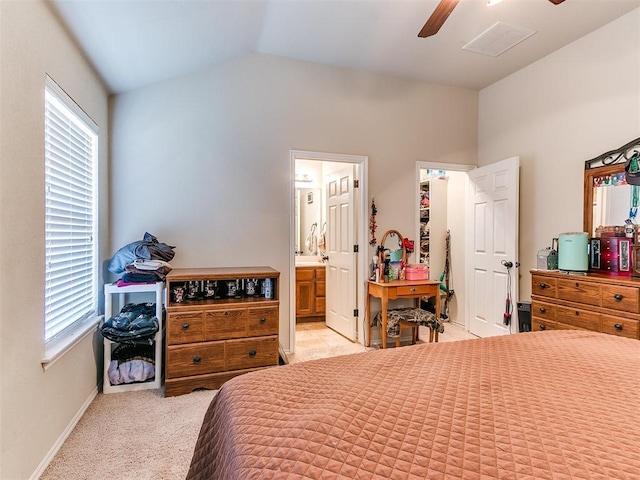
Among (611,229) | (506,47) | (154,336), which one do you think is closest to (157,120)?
(154,336)

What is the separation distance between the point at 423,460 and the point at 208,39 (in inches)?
121

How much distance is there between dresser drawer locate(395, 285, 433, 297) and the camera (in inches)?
140

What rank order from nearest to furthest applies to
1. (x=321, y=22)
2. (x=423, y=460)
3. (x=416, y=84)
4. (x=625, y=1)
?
1. (x=423, y=460)
2. (x=625, y=1)
3. (x=321, y=22)
4. (x=416, y=84)

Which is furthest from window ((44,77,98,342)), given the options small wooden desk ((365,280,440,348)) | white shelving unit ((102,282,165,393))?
small wooden desk ((365,280,440,348))

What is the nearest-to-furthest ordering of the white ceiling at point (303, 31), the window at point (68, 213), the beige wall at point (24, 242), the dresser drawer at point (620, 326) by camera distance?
the beige wall at point (24, 242) < the window at point (68, 213) < the white ceiling at point (303, 31) < the dresser drawer at point (620, 326)

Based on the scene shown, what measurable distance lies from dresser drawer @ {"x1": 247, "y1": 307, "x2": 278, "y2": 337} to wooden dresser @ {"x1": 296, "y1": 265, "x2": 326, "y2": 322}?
186 cm

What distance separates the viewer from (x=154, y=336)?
2684 mm

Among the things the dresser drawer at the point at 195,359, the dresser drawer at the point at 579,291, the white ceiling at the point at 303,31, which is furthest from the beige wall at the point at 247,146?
the dresser drawer at the point at 579,291

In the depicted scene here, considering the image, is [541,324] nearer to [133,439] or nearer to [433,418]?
[433,418]

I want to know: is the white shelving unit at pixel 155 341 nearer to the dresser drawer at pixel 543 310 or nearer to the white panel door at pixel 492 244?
the dresser drawer at pixel 543 310

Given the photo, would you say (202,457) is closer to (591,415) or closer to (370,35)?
(591,415)

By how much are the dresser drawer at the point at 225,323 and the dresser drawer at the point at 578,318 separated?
259 centimetres

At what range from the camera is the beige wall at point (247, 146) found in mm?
3045

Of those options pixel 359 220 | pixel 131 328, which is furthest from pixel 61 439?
pixel 359 220
